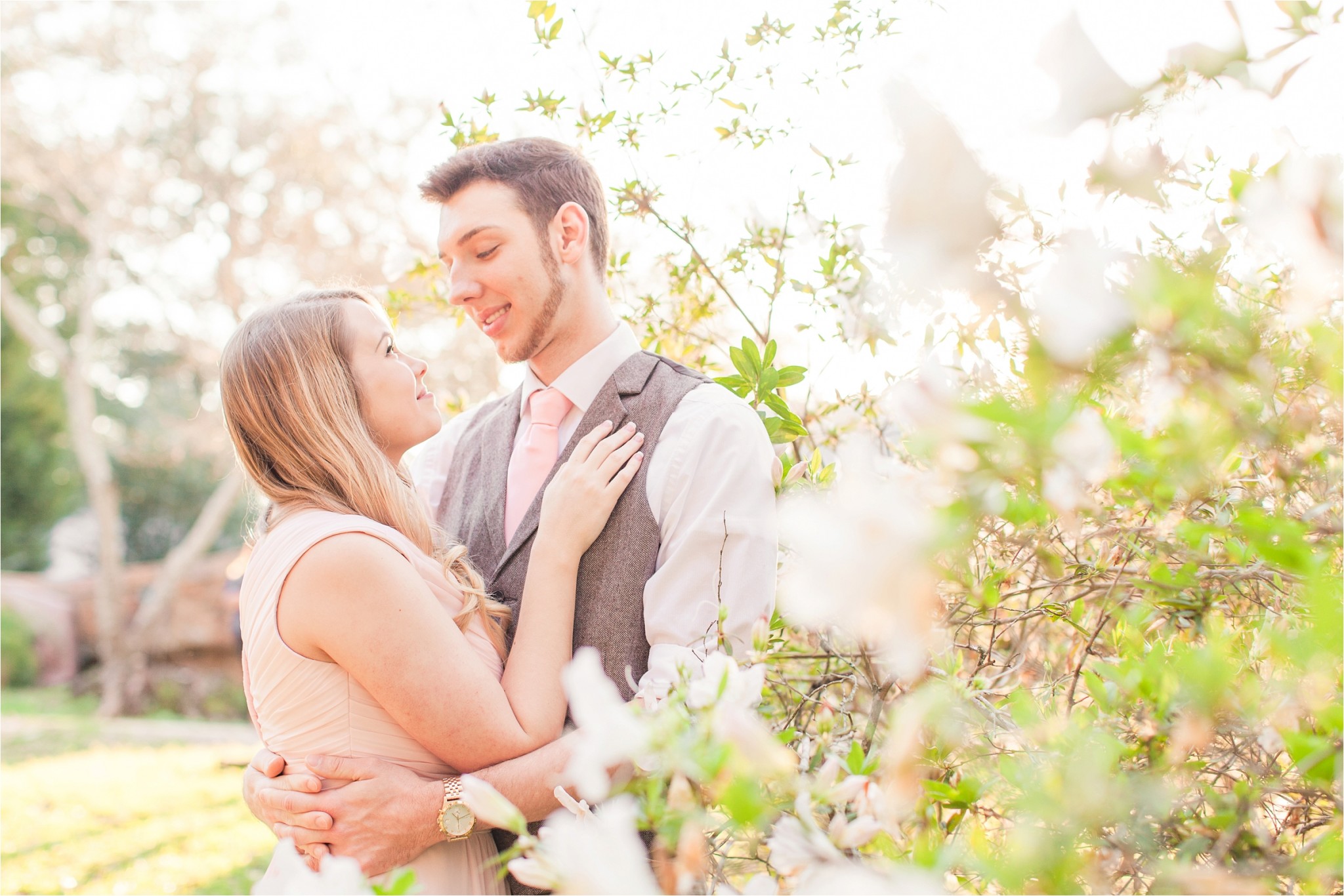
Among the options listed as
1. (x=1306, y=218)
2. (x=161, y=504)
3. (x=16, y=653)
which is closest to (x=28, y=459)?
(x=161, y=504)

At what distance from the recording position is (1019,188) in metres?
0.90

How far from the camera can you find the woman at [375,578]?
151cm

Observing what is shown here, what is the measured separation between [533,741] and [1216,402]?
1.21m

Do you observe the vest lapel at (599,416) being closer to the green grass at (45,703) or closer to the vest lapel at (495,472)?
the vest lapel at (495,472)

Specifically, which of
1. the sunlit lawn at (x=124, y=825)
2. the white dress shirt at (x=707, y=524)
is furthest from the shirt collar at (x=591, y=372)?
the sunlit lawn at (x=124, y=825)

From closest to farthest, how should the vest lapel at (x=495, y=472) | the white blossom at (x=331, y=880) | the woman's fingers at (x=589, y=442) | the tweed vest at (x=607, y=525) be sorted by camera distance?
the white blossom at (x=331, y=880), the tweed vest at (x=607, y=525), the woman's fingers at (x=589, y=442), the vest lapel at (x=495, y=472)

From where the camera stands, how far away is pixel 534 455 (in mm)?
2033

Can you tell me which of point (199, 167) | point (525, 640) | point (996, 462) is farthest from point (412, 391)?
point (199, 167)

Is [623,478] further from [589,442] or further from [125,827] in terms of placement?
[125,827]

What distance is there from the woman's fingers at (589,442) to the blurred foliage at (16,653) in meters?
13.3

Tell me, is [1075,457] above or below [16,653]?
above

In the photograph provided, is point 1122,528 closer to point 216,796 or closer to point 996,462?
point 996,462

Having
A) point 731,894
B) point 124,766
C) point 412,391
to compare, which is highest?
point 412,391

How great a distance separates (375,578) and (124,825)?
5193 millimetres
